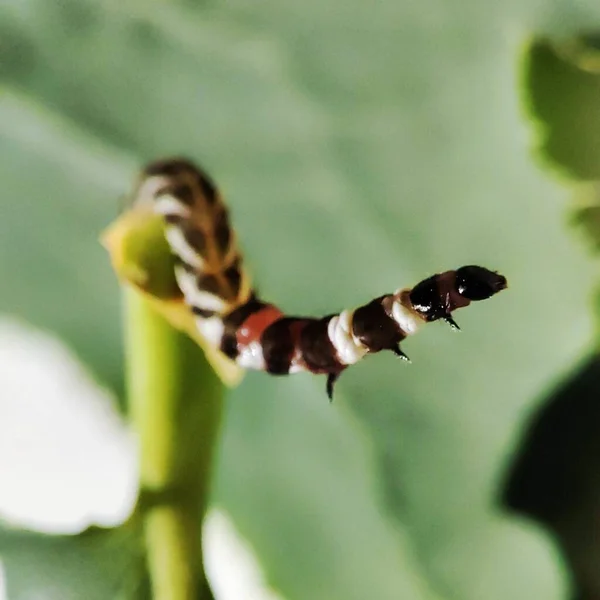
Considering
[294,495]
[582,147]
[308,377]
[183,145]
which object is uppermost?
[582,147]

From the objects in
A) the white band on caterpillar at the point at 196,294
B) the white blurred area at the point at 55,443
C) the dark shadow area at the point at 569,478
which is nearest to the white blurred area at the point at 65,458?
the white blurred area at the point at 55,443

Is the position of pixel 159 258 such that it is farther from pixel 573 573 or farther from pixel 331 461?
pixel 573 573

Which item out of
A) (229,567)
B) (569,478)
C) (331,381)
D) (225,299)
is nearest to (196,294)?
(225,299)

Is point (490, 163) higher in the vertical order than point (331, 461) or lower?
higher

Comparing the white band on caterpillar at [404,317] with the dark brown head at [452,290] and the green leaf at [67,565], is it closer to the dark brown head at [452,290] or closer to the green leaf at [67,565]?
the dark brown head at [452,290]

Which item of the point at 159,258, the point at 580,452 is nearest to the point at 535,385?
the point at 580,452

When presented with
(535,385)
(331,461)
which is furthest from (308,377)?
(535,385)
